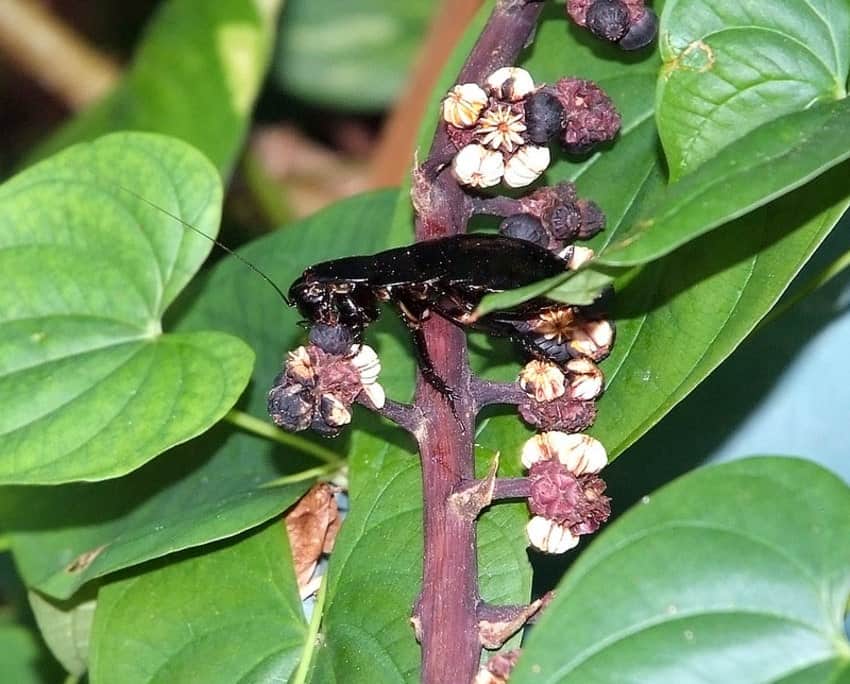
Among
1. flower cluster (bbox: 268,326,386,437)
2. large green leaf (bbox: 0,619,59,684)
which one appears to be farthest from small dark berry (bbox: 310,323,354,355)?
large green leaf (bbox: 0,619,59,684)

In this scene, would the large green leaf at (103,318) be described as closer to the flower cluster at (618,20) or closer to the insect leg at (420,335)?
the insect leg at (420,335)

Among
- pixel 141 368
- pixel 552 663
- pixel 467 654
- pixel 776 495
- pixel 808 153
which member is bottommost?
pixel 141 368

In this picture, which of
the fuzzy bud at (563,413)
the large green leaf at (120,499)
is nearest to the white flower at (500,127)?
the fuzzy bud at (563,413)

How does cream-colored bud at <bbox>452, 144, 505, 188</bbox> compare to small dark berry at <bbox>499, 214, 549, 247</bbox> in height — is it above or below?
above

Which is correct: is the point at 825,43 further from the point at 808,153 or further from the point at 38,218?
the point at 38,218

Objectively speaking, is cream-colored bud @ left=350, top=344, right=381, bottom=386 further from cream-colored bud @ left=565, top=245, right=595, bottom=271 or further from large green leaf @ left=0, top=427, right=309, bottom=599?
large green leaf @ left=0, top=427, right=309, bottom=599

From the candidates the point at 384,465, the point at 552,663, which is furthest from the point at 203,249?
the point at 552,663

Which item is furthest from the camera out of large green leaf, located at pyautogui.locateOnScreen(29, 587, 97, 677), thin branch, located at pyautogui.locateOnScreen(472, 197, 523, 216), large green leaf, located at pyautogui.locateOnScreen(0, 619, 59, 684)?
large green leaf, located at pyautogui.locateOnScreen(0, 619, 59, 684)
